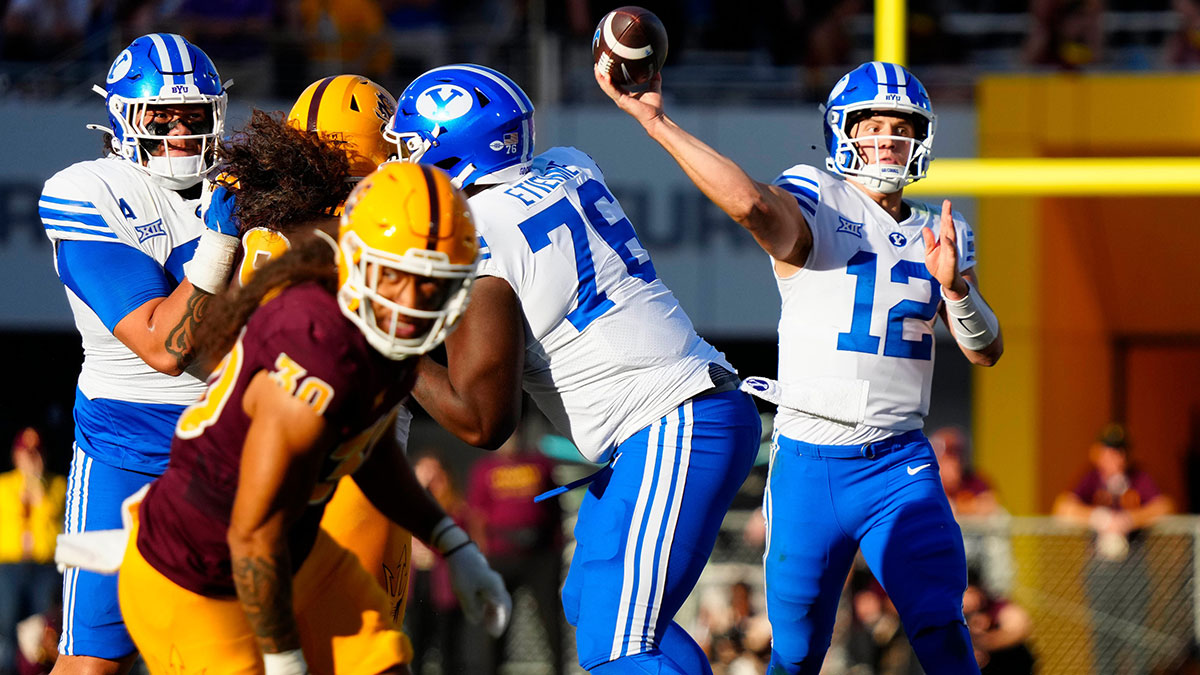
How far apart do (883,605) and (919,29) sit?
4954 mm

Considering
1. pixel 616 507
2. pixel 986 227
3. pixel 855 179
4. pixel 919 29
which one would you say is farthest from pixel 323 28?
pixel 616 507

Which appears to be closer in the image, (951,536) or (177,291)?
(177,291)

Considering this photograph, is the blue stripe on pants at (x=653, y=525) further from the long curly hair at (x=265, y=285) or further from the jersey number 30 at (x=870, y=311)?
the long curly hair at (x=265, y=285)

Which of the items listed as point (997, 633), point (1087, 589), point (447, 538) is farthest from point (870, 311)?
point (1087, 589)

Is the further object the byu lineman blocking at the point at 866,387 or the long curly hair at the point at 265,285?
the byu lineman blocking at the point at 866,387

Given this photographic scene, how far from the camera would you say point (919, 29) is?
1177 centimetres

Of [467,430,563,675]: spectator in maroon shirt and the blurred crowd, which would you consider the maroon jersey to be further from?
the blurred crowd

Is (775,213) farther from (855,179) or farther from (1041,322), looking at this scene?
(1041,322)

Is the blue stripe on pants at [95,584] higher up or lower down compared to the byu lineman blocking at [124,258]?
lower down

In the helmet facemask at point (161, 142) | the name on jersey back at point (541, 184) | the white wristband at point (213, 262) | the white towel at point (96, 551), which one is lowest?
the white towel at point (96, 551)

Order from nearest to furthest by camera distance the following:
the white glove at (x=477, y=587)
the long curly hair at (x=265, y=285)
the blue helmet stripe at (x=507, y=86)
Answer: the long curly hair at (x=265, y=285) → the white glove at (x=477, y=587) → the blue helmet stripe at (x=507, y=86)

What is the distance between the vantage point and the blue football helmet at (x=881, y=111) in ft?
15.0

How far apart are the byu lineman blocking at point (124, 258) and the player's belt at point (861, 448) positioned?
67.5 inches

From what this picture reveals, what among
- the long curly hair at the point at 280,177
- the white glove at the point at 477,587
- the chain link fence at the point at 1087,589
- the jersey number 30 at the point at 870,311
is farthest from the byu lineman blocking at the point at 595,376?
the chain link fence at the point at 1087,589
